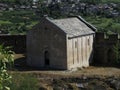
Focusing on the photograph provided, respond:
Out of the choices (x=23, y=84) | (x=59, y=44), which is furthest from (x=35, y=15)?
(x=23, y=84)

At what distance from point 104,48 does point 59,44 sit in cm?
564

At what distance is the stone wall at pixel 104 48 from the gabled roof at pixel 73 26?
130cm

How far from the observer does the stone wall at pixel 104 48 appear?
1631 inches

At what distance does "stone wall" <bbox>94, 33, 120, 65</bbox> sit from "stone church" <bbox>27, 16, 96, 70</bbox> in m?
1.31

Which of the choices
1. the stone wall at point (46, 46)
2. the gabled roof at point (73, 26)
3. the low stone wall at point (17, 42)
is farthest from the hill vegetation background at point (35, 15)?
the stone wall at point (46, 46)

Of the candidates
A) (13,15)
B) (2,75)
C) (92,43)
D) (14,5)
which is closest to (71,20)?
(92,43)

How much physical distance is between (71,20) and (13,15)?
3425 inches

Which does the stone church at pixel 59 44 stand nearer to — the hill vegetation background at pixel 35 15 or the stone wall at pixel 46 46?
the stone wall at pixel 46 46

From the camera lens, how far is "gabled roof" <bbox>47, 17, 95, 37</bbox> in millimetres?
38344

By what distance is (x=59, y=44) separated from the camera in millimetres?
38156

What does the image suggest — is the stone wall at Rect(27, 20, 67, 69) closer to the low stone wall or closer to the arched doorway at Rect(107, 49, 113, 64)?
the low stone wall

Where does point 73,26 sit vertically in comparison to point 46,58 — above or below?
above

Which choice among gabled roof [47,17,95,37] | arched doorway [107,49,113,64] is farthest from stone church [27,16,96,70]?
arched doorway [107,49,113,64]

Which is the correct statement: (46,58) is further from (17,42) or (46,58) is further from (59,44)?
(17,42)
